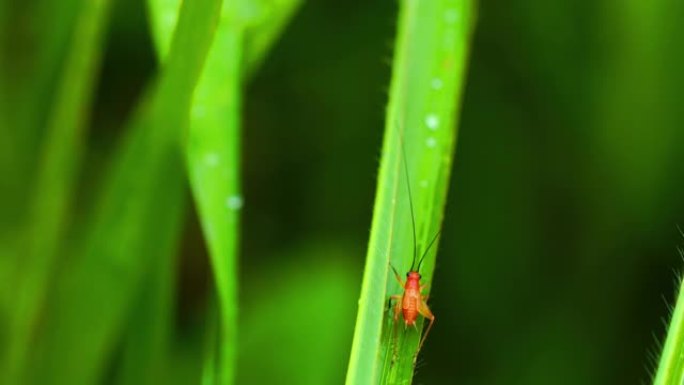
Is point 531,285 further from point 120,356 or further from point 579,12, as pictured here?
point 120,356

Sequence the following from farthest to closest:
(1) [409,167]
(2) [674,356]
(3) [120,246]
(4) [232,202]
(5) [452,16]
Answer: (3) [120,246] < (4) [232,202] < (5) [452,16] < (1) [409,167] < (2) [674,356]

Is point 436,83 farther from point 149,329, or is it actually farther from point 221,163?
point 149,329

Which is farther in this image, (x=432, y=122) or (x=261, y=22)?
(x=261, y=22)

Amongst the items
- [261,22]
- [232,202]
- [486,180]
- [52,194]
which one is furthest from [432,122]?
[486,180]

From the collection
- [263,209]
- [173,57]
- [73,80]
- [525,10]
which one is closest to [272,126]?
[263,209]

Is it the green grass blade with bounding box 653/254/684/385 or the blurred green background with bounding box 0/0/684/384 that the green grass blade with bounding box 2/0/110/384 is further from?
the green grass blade with bounding box 653/254/684/385

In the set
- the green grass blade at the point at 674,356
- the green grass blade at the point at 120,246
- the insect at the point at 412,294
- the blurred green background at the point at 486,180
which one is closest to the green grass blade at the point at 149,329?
the green grass blade at the point at 120,246
